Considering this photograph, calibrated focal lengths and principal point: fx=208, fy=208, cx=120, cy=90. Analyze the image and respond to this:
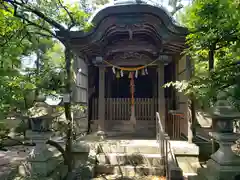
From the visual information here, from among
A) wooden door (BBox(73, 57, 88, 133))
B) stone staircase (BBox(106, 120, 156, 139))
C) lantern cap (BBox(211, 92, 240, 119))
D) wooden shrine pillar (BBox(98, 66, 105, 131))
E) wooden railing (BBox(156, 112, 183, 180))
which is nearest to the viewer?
lantern cap (BBox(211, 92, 240, 119))

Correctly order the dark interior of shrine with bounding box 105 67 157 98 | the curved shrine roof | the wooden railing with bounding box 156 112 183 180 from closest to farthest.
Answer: the wooden railing with bounding box 156 112 183 180 < the curved shrine roof < the dark interior of shrine with bounding box 105 67 157 98

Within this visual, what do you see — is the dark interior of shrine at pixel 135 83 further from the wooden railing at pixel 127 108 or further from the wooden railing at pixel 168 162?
the wooden railing at pixel 168 162

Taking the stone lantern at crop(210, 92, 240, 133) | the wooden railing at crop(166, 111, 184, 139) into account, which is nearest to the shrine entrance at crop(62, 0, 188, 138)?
the wooden railing at crop(166, 111, 184, 139)

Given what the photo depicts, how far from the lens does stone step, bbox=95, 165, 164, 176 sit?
5.78 metres

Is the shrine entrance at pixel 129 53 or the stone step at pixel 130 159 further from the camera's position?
the shrine entrance at pixel 129 53

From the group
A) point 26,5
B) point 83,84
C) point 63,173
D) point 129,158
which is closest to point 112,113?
point 83,84

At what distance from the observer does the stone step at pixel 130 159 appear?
6031 millimetres

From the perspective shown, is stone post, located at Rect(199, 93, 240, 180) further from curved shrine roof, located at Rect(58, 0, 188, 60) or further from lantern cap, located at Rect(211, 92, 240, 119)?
curved shrine roof, located at Rect(58, 0, 188, 60)

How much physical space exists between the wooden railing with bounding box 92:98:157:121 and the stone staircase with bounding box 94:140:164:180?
2899 mm

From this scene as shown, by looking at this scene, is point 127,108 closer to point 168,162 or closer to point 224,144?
point 168,162

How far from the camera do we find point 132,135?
9.05 metres

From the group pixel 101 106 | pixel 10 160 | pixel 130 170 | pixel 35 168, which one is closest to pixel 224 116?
pixel 130 170

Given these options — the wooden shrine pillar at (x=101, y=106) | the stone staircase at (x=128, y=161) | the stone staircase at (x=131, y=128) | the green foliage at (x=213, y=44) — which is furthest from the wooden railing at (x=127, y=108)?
the green foliage at (x=213, y=44)

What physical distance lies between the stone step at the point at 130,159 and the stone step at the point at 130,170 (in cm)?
19
